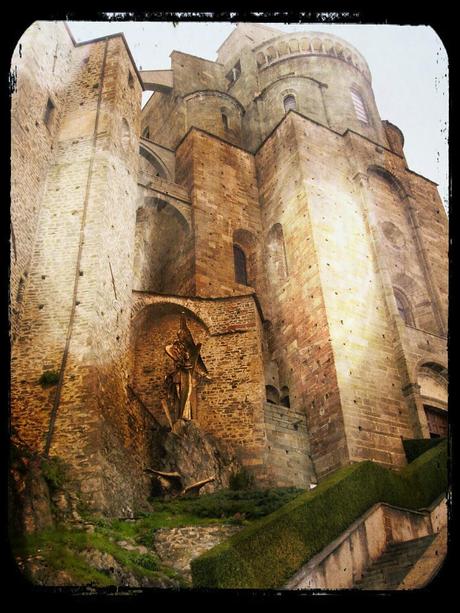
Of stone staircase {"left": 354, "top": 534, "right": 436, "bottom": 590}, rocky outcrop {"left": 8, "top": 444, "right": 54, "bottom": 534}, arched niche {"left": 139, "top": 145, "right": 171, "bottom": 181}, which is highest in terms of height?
arched niche {"left": 139, "top": 145, "right": 171, "bottom": 181}

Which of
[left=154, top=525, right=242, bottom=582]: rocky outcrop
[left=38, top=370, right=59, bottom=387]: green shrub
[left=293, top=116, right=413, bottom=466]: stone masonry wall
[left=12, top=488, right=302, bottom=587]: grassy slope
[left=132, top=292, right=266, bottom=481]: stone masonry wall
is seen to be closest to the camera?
[left=12, top=488, right=302, bottom=587]: grassy slope

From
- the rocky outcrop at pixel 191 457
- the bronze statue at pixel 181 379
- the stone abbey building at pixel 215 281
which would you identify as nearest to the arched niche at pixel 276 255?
the stone abbey building at pixel 215 281

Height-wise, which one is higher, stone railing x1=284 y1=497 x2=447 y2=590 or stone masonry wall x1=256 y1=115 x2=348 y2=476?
stone masonry wall x1=256 y1=115 x2=348 y2=476

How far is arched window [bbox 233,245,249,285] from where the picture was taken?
21297mm

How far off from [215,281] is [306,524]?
1138cm

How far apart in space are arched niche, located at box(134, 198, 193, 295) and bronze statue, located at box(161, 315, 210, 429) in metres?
3.98

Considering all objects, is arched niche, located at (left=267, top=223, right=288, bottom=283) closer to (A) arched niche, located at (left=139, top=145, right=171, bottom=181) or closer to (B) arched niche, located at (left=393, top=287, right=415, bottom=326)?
(B) arched niche, located at (left=393, top=287, right=415, bottom=326)

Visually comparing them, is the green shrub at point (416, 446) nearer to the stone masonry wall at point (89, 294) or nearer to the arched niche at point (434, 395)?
the arched niche at point (434, 395)

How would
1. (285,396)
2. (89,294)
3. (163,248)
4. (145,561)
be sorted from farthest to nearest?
(163,248)
(285,396)
(89,294)
(145,561)

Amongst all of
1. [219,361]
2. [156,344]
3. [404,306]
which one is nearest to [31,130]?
[156,344]

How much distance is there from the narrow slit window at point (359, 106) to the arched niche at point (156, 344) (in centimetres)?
1337

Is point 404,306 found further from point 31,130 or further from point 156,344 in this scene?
point 31,130

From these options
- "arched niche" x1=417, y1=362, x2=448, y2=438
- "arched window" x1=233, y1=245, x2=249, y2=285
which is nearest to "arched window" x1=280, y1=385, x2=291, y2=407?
"arched niche" x1=417, y1=362, x2=448, y2=438

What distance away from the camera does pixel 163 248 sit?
68.3ft
